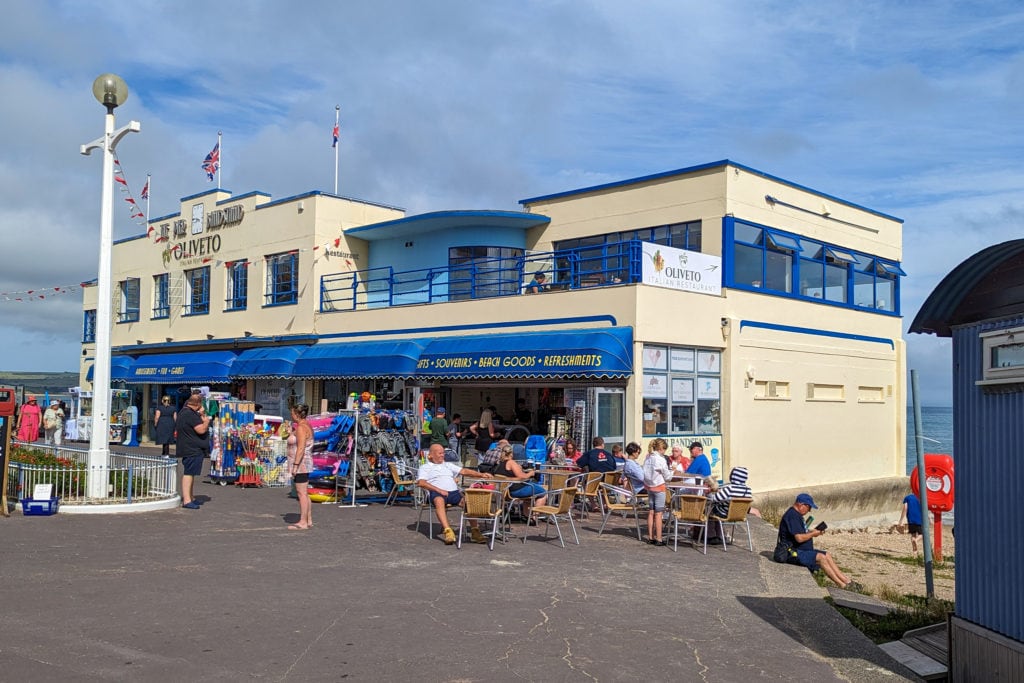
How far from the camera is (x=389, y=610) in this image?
843 centimetres

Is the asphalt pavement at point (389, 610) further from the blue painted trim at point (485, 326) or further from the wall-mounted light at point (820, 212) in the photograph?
the wall-mounted light at point (820, 212)

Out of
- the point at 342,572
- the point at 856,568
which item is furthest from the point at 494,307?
the point at 342,572

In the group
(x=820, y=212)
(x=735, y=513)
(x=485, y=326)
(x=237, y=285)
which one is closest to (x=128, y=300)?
(x=237, y=285)

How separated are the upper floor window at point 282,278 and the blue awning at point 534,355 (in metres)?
7.26

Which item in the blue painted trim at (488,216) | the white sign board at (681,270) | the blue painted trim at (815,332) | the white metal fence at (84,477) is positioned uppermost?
the blue painted trim at (488,216)

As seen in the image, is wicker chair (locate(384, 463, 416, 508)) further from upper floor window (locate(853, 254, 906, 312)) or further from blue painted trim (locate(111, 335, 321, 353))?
upper floor window (locate(853, 254, 906, 312))

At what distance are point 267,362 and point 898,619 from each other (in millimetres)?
20231

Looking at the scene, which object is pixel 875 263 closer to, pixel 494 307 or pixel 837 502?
pixel 837 502

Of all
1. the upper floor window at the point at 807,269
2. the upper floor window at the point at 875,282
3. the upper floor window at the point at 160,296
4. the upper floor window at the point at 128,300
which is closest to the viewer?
the upper floor window at the point at 807,269

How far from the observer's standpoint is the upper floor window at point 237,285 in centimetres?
2939

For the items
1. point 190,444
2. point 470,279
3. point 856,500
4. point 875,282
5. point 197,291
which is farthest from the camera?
point 197,291

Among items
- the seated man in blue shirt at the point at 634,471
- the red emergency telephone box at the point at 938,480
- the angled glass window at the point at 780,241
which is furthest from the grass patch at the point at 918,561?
the angled glass window at the point at 780,241

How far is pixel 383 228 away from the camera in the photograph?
84.2ft

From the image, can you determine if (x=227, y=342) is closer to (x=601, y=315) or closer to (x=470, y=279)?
(x=470, y=279)
